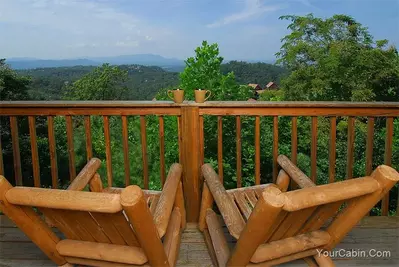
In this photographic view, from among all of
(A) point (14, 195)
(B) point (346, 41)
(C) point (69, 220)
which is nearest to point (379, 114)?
(C) point (69, 220)

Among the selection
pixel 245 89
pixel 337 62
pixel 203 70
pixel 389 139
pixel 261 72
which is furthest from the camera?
pixel 261 72

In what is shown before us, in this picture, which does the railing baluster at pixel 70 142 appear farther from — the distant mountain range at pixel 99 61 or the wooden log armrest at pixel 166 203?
the distant mountain range at pixel 99 61

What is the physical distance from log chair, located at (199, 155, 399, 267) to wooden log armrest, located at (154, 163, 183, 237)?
Answer: 0.22 m

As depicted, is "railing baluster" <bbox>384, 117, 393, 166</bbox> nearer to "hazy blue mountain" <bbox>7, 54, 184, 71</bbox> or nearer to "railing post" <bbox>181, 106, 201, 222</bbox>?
"railing post" <bbox>181, 106, 201, 222</bbox>

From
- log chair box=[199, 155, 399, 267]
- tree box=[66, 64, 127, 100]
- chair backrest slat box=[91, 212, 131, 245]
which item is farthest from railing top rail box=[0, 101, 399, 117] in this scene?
tree box=[66, 64, 127, 100]

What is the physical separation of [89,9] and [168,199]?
12.6 metres

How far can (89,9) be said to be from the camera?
12.6 m

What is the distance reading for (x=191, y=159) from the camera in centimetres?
232

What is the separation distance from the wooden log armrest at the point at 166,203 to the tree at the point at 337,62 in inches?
520

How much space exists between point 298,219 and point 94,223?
734 mm

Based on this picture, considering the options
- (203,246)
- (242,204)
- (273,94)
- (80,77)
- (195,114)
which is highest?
(80,77)

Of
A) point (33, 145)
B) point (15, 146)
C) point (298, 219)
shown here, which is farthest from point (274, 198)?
point (15, 146)

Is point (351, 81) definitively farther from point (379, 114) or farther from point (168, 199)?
point (168, 199)

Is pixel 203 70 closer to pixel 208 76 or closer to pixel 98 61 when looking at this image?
pixel 208 76
